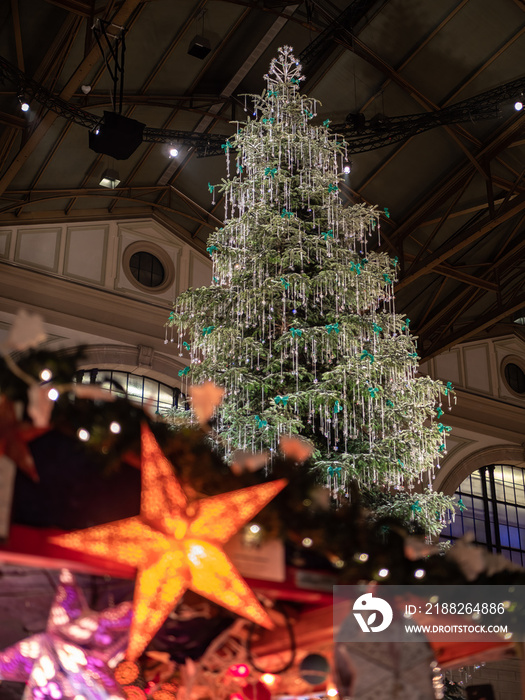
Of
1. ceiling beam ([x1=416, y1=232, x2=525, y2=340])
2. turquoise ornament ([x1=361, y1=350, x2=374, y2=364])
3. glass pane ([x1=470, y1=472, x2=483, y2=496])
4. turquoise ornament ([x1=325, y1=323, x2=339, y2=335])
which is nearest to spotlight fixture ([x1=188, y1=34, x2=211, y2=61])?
turquoise ornament ([x1=325, y1=323, x2=339, y2=335])

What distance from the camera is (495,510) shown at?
1462cm

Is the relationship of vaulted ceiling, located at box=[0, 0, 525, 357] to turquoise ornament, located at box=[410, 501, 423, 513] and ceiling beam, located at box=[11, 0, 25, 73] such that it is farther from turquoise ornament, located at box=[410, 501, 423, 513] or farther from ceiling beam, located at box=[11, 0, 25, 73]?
turquoise ornament, located at box=[410, 501, 423, 513]

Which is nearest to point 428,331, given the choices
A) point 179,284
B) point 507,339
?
point 507,339

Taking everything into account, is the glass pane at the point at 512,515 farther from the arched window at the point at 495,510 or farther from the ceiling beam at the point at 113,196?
Result: the ceiling beam at the point at 113,196

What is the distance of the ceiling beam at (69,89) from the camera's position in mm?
6836

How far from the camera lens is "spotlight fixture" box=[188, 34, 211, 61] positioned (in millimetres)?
8367

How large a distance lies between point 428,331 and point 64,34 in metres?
8.23

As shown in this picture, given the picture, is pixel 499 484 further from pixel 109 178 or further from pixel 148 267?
pixel 109 178

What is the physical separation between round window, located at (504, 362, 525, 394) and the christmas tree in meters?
8.92

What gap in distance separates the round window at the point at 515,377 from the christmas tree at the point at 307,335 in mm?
8917

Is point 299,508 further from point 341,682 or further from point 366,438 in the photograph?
point 366,438

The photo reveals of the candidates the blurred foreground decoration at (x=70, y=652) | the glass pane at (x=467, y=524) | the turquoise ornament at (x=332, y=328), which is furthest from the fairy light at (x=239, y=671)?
the glass pane at (x=467, y=524)

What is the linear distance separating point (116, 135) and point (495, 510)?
10664 mm

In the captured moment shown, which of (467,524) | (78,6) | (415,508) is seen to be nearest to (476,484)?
(467,524)
